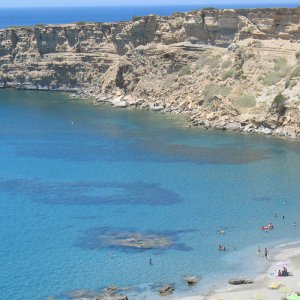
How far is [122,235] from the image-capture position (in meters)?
50.1

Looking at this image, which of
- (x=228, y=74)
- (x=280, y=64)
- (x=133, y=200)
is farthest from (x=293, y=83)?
(x=133, y=200)

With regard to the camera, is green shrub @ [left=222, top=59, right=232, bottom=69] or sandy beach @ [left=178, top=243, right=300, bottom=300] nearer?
sandy beach @ [left=178, top=243, right=300, bottom=300]

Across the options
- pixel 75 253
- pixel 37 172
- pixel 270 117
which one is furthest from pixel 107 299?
pixel 270 117

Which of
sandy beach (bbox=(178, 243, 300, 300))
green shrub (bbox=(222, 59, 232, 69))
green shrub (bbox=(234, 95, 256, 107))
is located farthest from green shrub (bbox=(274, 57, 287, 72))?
sandy beach (bbox=(178, 243, 300, 300))

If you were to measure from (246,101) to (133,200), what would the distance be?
3392cm

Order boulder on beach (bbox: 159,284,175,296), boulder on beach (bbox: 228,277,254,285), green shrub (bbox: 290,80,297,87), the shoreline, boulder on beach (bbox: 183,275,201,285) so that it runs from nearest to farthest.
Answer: boulder on beach (bbox: 159,284,175,296) → boulder on beach (bbox: 228,277,254,285) → boulder on beach (bbox: 183,275,201,285) → the shoreline → green shrub (bbox: 290,80,297,87)

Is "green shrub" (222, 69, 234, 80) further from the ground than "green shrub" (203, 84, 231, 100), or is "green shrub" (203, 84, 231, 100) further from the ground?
"green shrub" (222, 69, 234, 80)

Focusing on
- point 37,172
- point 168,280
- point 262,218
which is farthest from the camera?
point 37,172

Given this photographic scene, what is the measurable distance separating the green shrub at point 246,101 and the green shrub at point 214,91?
119 inches

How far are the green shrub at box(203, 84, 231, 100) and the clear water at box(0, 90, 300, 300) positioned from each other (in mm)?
8072

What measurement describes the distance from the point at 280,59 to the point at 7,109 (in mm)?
43964

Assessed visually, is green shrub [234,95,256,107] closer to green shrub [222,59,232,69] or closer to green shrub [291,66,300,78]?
green shrub [291,66,300,78]

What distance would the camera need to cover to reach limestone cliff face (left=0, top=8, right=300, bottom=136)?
8625cm

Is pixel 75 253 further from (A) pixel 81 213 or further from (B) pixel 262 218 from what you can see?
(B) pixel 262 218
